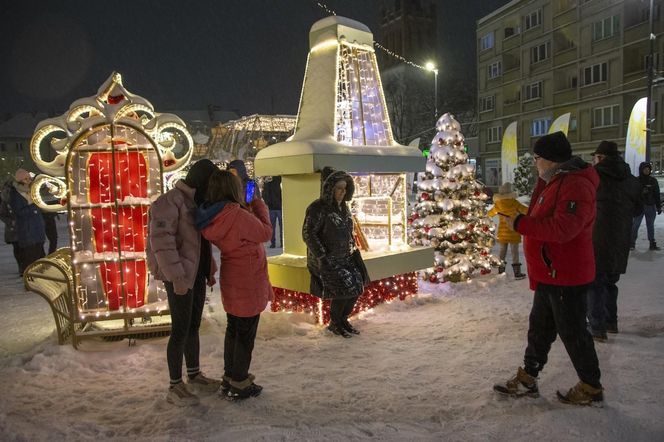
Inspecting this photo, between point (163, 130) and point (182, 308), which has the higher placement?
point (163, 130)

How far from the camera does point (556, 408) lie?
3482mm

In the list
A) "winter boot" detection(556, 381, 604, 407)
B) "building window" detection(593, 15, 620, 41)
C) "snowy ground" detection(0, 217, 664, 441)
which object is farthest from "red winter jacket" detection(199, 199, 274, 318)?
"building window" detection(593, 15, 620, 41)

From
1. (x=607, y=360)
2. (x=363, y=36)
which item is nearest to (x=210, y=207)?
(x=607, y=360)

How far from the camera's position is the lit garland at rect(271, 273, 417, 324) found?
234 inches

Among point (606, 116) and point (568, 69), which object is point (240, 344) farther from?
point (568, 69)

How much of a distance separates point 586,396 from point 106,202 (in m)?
4.88

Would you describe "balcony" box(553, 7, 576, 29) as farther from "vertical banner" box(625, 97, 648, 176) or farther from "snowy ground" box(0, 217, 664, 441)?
"snowy ground" box(0, 217, 664, 441)

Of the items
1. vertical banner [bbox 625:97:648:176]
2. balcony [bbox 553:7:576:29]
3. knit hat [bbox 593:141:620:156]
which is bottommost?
knit hat [bbox 593:141:620:156]

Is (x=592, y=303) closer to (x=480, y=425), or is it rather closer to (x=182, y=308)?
(x=480, y=425)

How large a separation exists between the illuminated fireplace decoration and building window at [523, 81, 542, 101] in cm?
3279

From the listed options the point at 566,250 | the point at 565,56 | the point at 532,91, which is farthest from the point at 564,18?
the point at 566,250

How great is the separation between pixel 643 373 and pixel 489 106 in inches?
1457

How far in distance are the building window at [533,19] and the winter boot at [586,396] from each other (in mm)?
34241

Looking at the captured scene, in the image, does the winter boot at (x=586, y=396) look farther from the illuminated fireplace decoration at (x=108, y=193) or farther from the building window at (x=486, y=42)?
the building window at (x=486, y=42)
